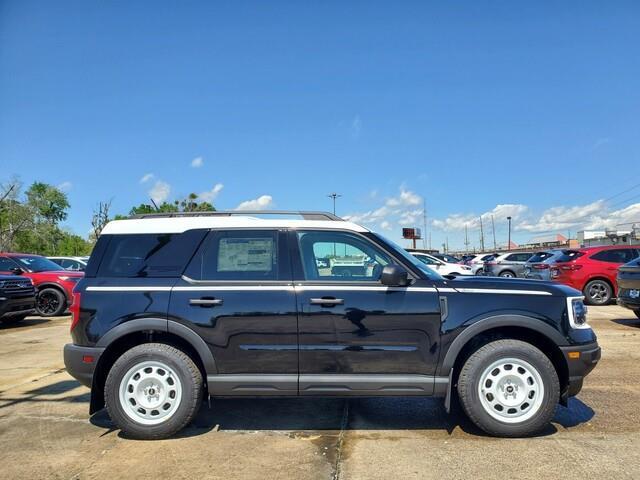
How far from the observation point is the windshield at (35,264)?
12.9m

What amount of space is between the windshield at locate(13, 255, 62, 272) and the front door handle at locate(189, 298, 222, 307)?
11.0 meters

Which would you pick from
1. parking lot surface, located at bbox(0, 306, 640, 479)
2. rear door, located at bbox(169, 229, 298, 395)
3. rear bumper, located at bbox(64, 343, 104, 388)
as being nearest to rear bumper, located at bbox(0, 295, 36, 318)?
parking lot surface, located at bbox(0, 306, 640, 479)

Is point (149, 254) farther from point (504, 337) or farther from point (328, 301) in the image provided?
point (504, 337)

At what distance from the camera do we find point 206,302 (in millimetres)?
4113

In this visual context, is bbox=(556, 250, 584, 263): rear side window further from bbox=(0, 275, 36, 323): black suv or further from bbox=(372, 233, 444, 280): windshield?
bbox=(0, 275, 36, 323): black suv

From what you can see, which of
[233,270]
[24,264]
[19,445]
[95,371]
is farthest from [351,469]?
[24,264]

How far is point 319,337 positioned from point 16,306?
960 centimetres

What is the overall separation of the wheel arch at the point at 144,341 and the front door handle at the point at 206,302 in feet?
0.72

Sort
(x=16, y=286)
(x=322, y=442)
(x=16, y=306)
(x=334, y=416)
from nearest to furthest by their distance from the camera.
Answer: (x=322, y=442)
(x=334, y=416)
(x=16, y=306)
(x=16, y=286)

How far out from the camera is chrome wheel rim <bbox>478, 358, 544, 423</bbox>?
13.2 ft

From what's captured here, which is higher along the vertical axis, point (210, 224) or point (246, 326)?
point (210, 224)

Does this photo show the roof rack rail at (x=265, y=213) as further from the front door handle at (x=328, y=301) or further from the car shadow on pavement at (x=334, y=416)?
the car shadow on pavement at (x=334, y=416)

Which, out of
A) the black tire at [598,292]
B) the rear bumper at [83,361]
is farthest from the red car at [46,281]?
the black tire at [598,292]

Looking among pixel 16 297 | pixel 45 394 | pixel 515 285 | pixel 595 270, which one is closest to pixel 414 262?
pixel 515 285
